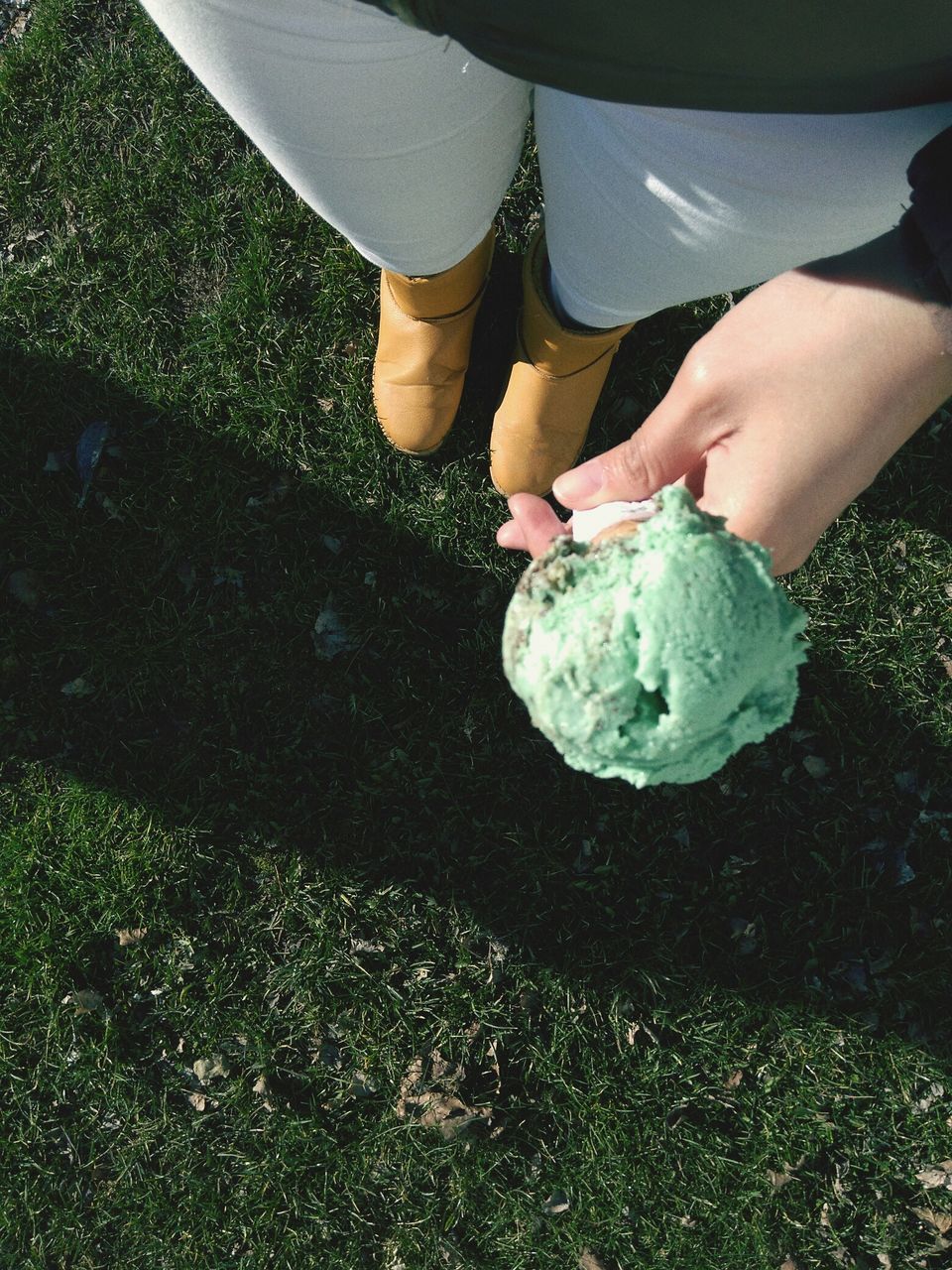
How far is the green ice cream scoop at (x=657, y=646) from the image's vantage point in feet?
3.91

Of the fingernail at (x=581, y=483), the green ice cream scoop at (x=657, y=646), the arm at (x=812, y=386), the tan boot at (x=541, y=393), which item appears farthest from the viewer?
the tan boot at (x=541, y=393)

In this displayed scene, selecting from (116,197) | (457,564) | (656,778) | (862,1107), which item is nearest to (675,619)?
(656,778)

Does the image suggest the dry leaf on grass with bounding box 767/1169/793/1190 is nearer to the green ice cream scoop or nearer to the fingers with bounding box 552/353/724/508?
the green ice cream scoop

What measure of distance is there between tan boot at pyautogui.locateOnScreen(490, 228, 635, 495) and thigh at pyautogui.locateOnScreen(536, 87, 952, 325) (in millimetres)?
656

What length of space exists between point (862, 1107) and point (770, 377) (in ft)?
7.84

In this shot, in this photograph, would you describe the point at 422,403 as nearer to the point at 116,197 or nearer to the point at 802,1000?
the point at 116,197

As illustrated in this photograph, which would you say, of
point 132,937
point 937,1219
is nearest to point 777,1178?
point 937,1219

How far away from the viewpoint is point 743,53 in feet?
3.68

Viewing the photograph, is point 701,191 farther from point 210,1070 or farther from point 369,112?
point 210,1070

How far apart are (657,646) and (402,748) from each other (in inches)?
71.0

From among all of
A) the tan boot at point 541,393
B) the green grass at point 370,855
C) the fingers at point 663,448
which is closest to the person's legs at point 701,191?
the fingers at point 663,448

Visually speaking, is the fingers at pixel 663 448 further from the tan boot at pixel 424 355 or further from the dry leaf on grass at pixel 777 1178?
the dry leaf on grass at pixel 777 1178

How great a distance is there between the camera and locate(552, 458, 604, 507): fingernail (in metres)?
1.69

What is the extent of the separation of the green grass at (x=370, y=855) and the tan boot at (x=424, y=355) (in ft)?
0.47
